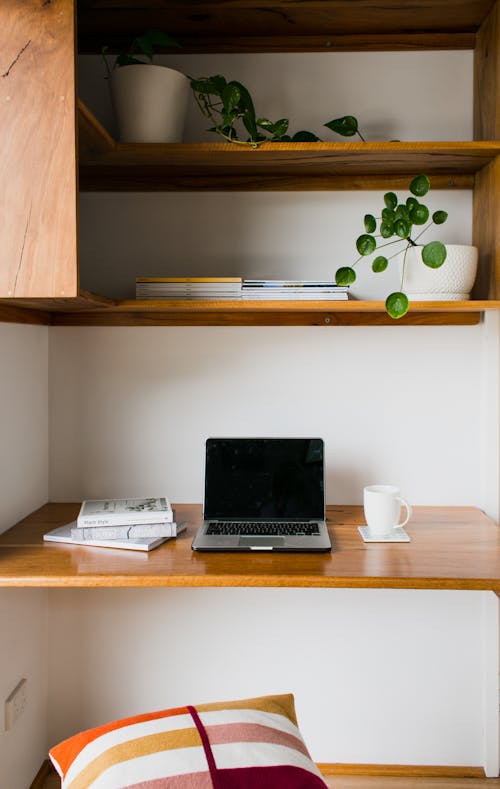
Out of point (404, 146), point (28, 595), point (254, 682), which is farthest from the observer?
point (254, 682)

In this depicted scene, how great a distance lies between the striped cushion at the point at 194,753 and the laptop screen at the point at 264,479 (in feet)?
2.27

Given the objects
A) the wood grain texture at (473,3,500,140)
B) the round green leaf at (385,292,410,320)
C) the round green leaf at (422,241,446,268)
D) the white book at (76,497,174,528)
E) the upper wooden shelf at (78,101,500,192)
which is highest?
the wood grain texture at (473,3,500,140)

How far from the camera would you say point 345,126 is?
1.88 m

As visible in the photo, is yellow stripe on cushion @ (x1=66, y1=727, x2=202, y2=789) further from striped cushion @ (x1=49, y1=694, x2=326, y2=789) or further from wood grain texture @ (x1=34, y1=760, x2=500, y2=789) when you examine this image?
wood grain texture @ (x1=34, y1=760, x2=500, y2=789)

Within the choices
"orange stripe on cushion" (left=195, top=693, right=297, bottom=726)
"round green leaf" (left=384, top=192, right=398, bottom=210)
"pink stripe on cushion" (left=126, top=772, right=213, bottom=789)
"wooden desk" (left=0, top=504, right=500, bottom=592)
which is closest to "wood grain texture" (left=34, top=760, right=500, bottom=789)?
"wooden desk" (left=0, top=504, right=500, bottom=592)

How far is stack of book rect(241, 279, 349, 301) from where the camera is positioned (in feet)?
5.81

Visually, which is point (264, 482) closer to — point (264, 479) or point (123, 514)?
point (264, 479)

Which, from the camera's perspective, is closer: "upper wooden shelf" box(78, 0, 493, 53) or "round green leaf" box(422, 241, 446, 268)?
"round green leaf" box(422, 241, 446, 268)

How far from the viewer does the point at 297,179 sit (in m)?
2.00

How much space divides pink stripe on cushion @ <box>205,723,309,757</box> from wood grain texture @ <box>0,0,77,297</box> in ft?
2.78

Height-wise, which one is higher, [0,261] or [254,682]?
[0,261]

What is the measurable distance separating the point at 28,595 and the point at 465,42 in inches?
74.2

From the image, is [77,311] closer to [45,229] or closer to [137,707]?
[45,229]

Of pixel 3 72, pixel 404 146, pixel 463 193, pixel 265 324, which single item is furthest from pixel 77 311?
pixel 463 193
